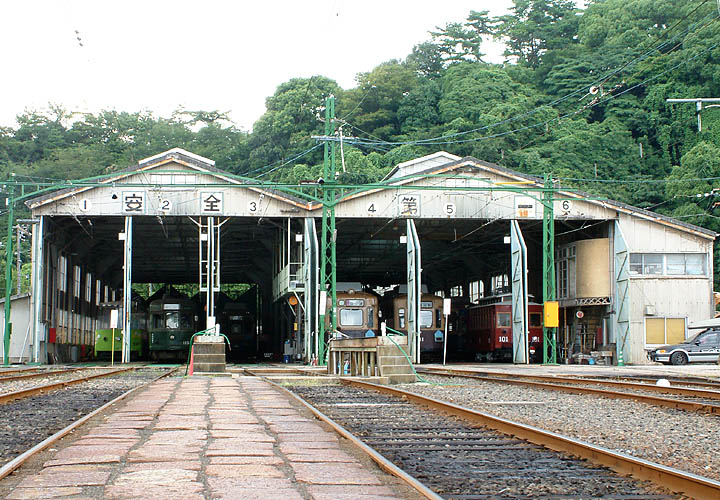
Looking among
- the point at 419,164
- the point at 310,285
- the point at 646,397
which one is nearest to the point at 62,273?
the point at 310,285

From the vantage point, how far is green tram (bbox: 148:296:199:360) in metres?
41.8

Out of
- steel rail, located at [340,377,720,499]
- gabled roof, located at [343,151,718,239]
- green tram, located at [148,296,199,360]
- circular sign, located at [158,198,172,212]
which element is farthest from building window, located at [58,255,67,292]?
steel rail, located at [340,377,720,499]

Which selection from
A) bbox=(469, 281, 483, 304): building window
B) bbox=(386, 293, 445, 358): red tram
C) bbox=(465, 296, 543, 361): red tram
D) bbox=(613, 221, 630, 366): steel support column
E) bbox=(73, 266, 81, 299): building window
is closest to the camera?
bbox=(613, 221, 630, 366): steel support column

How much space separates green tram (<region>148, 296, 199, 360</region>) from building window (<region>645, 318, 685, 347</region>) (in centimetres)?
2064

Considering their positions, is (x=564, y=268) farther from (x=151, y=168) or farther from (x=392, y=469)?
(x=392, y=469)

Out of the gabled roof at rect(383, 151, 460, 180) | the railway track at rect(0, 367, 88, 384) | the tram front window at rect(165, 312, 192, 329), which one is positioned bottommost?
the railway track at rect(0, 367, 88, 384)

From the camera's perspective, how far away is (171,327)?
41969 mm

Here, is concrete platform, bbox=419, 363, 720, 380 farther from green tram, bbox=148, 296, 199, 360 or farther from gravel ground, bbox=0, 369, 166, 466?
green tram, bbox=148, 296, 199, 360

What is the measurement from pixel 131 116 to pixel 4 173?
18.0 metres

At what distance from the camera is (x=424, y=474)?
233 inches

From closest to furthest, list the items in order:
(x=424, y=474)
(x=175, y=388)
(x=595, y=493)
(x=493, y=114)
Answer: (x=595, y=493)
(x=424, y=474)
(x=175, y=388)
(x=493, y=114)

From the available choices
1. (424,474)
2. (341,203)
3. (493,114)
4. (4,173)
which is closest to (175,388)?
(424,474)

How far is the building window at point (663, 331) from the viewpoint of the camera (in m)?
35.1

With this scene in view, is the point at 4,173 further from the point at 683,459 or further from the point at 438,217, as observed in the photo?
the point at 683,459
